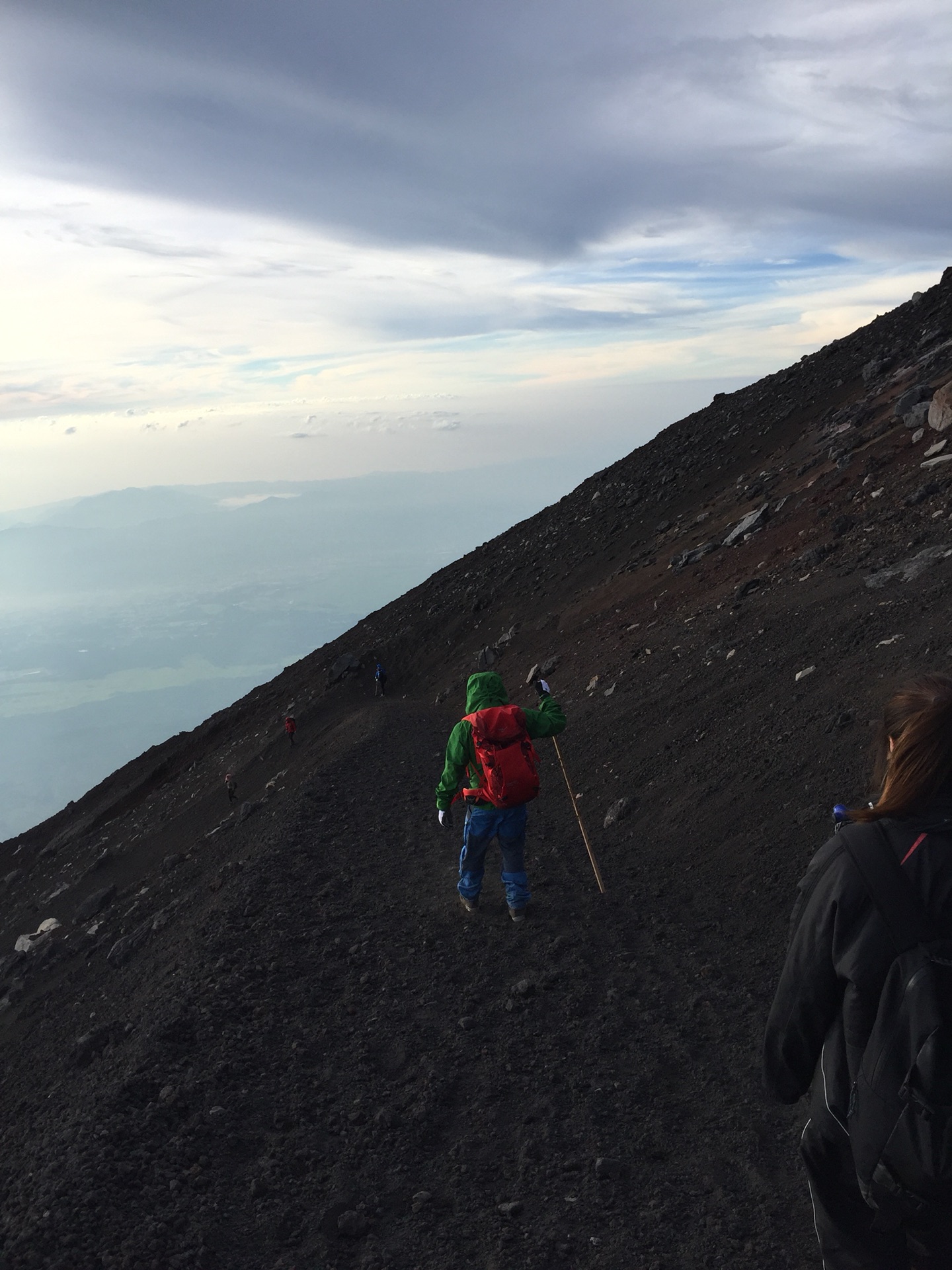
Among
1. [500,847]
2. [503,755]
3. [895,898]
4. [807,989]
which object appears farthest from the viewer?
[500,847]

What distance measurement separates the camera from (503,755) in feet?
22.7

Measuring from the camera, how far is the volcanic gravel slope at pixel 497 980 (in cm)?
455

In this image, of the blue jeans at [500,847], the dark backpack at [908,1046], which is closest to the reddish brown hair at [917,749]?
the dark backpack at [908,1046]

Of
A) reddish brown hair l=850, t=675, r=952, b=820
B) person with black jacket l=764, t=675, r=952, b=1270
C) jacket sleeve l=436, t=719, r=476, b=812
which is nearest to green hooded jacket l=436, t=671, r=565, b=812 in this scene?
jacket sleeve l=436, t=719, r=476, b=812

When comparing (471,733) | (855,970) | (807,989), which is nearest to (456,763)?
(471,733)

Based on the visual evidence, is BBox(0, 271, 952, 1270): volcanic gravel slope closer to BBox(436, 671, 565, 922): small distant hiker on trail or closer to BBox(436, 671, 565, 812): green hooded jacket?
BBox(436, 671, 565, 922): small distant hiker on trail

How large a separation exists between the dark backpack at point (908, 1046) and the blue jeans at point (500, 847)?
15.0ft

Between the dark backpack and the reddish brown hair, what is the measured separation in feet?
0.37

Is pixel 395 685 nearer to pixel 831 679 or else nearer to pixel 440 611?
pixel 440 611

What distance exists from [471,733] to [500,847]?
1.19 meters

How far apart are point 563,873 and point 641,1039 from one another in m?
2.78

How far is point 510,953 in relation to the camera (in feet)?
22.9

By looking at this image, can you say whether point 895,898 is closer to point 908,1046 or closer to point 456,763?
point 908,1046

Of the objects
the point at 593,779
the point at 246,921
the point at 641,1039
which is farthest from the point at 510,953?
the point at 593,779
